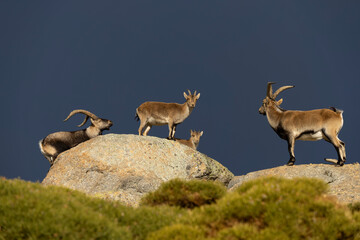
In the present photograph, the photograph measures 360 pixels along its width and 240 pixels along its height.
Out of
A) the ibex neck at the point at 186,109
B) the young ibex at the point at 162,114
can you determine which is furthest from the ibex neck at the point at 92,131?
the ibex neck at the point at 186,109

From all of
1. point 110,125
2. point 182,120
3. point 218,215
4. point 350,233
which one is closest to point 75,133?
point 110,125

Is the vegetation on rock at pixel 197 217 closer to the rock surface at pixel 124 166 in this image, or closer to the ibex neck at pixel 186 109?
the rock surface at pixel 124 166

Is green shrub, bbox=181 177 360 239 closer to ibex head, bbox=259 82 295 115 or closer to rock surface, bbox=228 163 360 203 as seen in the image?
rock surface, bbox=228 163 360 203

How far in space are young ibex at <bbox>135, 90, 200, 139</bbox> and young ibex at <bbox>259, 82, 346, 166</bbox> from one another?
4556 mm

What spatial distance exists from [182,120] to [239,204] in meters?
12.8

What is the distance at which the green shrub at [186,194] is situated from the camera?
9094 mm

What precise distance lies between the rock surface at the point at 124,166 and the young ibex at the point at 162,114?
2.11 m

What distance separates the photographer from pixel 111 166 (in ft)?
52.8

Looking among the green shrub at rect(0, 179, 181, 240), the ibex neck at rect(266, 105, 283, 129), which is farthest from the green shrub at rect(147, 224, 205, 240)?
the ibex neck at rect(266, 105, 283, 129)

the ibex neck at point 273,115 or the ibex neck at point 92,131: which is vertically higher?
the ibex neck at point 273,115

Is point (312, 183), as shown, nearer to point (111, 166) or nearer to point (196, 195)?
point (196, 195)

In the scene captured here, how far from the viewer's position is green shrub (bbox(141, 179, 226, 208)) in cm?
909

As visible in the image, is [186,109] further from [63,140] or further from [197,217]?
[197,217]

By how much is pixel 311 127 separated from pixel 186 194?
8.97 metres
